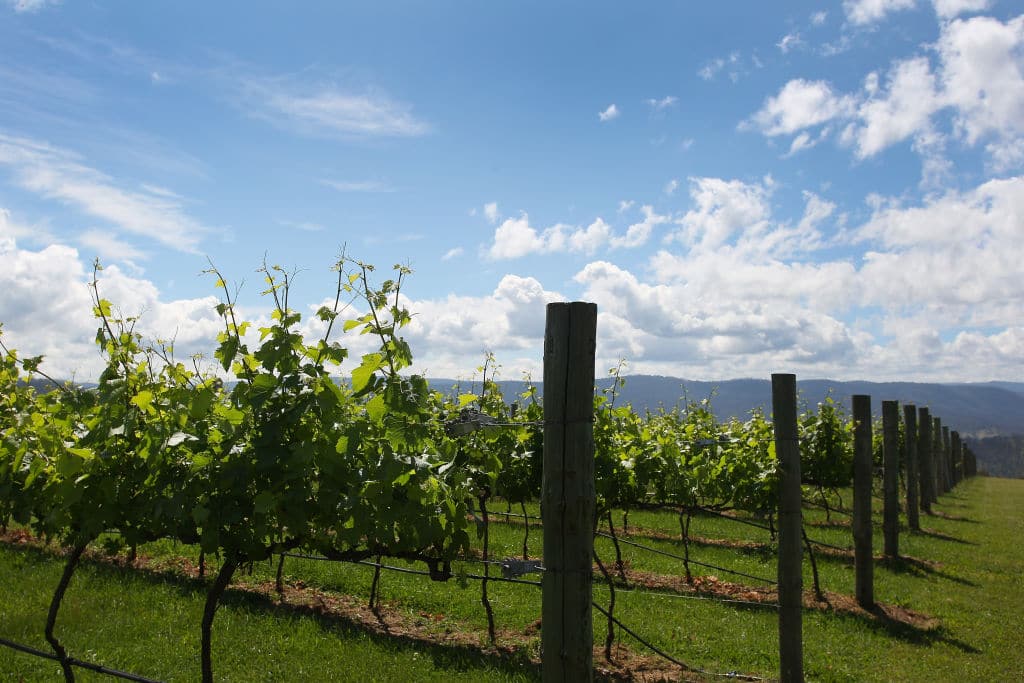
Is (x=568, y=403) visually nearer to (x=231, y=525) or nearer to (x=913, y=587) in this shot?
(x=231, y=525)

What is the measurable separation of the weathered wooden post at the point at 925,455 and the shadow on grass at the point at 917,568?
7733 millimetres

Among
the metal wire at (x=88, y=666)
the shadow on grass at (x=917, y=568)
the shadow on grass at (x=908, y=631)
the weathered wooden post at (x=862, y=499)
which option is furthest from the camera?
the shadow on grass at (x=917, y=568)

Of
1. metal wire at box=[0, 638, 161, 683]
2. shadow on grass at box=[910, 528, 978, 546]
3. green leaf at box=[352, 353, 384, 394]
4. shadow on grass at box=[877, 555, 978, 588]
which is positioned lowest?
shadow on grass at box=[910, 528, 978, 546]

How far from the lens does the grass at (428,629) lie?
19.3 ft

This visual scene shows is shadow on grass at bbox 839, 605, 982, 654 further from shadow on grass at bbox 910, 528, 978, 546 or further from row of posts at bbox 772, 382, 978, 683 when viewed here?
shadow on grass at bbox 910, 528, 978, 546

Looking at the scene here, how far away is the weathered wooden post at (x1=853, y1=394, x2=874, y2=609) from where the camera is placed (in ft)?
28.4

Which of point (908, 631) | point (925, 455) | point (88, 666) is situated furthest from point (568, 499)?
point (925, 455)

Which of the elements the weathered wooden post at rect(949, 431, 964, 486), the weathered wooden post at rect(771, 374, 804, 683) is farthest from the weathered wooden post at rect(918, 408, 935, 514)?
the weathered wooden post at rect(771, 374, 804, 683)

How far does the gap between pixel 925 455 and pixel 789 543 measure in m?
17.3

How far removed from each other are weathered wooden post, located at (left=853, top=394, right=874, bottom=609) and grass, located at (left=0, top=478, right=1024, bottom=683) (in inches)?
18.2

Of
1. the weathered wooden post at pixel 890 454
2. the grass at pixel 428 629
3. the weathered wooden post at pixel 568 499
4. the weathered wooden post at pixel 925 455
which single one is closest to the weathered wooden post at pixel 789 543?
the grass at pixel 428 629

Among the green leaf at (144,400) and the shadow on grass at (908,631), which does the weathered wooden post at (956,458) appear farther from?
the green leaf at (144,400)

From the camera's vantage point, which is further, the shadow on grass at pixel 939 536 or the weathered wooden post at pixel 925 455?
the weathered wooden post at pixel 925 455

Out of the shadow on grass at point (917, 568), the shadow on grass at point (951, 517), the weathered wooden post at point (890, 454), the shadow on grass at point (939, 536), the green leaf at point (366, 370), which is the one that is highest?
the green leaf at point (366, 370)
